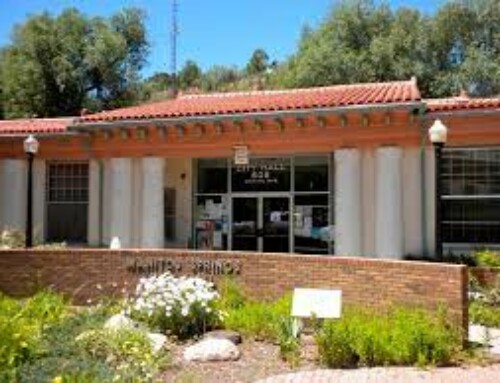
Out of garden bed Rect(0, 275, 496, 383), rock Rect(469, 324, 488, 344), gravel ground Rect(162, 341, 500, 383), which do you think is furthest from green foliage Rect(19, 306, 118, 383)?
rock Rect(469, 324, 488, 344)

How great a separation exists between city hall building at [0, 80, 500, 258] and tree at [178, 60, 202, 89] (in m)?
48.0

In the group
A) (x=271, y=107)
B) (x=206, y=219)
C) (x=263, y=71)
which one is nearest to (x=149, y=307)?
(x=271, y=107)

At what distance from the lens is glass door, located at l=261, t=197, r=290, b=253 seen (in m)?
21.7

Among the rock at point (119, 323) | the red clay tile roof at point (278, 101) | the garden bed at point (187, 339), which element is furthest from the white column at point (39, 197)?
the rock at point (119, 323)

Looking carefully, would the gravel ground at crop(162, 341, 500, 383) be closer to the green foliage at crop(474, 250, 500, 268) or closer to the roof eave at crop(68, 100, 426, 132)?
the green foliage at crop(474, 250, 500, 268)

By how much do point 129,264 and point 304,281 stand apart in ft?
11.3

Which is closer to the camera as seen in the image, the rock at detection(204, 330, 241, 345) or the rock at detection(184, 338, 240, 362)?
the rock at detection(184, 338, 240, 362)

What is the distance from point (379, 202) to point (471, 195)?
6.95ft

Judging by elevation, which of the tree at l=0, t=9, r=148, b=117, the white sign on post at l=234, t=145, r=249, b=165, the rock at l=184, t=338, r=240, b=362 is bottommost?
the rock at l=184, t=338, r=240, b=362

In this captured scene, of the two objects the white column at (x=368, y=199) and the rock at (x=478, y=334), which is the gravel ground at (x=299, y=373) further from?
the white column at (x=368, y=199)

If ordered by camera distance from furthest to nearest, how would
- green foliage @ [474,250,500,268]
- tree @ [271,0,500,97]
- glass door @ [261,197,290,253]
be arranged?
tree @ [271,0,500,97], glass door @ [261,197,290,253], green foliage @ [474,250,500,268]

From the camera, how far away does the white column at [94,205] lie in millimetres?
22109

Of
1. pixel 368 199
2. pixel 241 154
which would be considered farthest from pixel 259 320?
pixel 241 154

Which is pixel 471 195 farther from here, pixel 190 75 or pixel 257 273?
pixel 190 75
